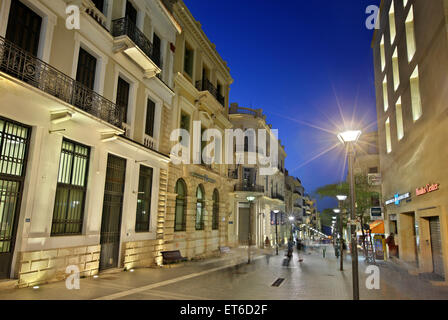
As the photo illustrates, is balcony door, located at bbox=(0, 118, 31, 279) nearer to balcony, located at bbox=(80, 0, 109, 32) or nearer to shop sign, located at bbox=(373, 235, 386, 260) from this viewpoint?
balcony, located at bbox=(80, 0, 109, 32)

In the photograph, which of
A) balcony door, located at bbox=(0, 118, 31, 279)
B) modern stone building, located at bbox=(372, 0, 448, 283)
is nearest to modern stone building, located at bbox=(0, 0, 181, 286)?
balcony door, located at bbox=(0, 118, 31, 279)

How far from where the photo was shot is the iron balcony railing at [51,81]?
815 centimetres

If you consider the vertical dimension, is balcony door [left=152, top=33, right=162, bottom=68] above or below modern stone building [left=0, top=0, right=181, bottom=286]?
above

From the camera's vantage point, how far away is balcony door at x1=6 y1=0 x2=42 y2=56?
8.88 metres

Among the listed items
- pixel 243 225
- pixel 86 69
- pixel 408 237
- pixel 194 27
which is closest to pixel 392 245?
pixel 408 237

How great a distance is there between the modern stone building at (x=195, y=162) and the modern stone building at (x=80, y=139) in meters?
1.84

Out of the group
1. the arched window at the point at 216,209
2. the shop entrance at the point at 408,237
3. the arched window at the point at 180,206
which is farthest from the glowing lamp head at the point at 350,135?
the arched window at the point at 216,209

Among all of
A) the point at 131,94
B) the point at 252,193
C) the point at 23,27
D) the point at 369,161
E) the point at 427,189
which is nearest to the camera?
the point at 23,27

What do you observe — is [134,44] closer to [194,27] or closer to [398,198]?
[194,27]

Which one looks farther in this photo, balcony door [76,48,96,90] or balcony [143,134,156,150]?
balcony [143,134,156,150]

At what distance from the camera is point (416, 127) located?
14.0m

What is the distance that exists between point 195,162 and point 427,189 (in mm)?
12272

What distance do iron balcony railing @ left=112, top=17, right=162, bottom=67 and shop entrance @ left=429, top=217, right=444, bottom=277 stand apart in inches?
572

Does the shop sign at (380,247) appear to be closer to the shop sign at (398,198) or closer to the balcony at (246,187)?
the shop sign at (398,198)
